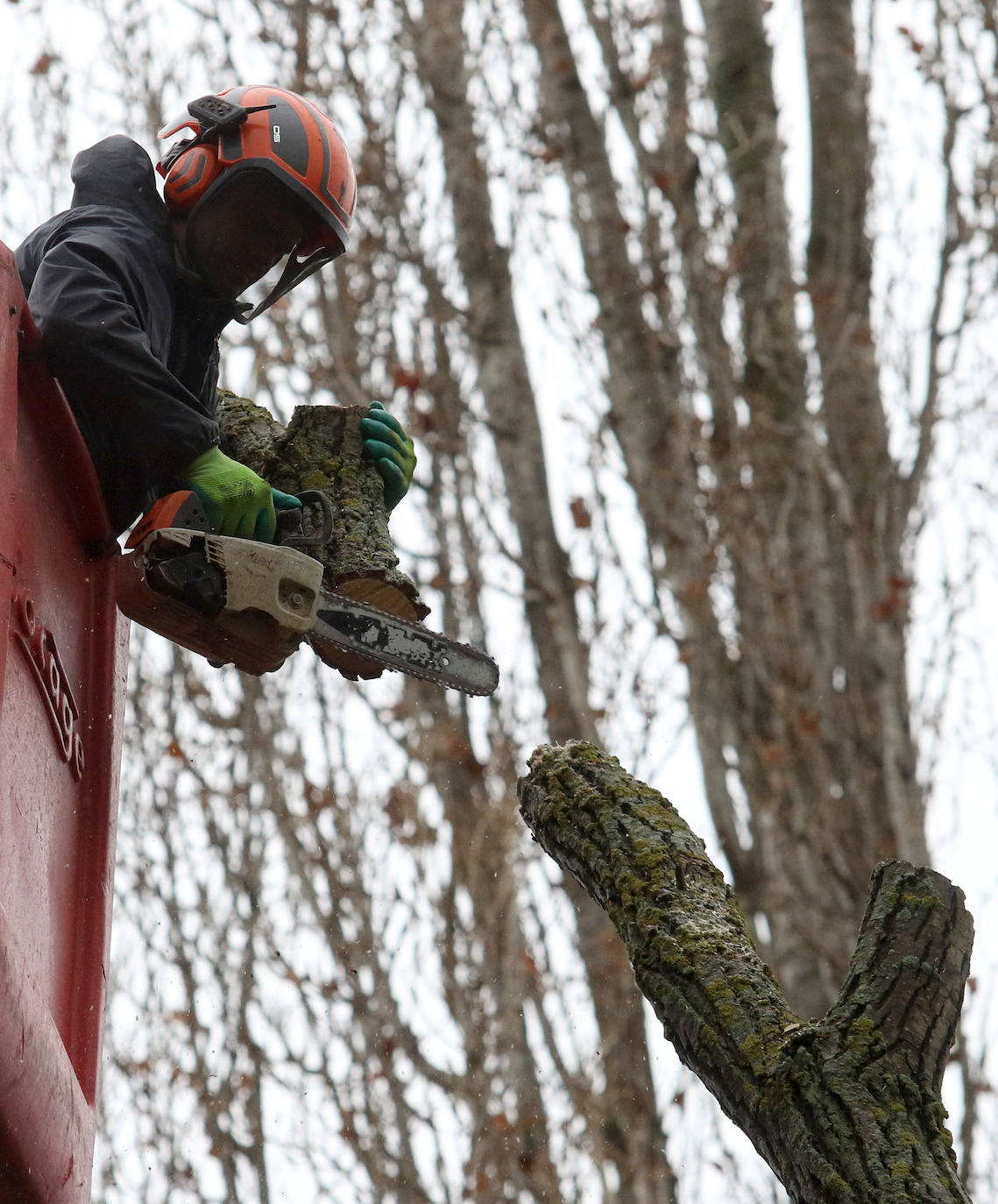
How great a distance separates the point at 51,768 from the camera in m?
2.49

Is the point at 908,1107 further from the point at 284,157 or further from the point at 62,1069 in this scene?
the point at 284,157

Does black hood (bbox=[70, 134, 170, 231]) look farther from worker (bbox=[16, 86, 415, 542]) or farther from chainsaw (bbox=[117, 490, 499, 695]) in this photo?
chainsaw (bbox=[117, 490, 499, 695])

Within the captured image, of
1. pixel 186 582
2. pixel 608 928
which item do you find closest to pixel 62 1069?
pixel 186 582

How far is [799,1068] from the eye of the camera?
2195 mm

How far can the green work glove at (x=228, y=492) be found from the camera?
2846 millimetres

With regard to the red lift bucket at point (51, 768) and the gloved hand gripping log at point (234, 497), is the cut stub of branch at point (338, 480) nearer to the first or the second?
the gloved hand gripping log at point (234, 497)

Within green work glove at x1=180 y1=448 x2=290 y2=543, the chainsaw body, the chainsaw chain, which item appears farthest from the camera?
the chainsaw chain

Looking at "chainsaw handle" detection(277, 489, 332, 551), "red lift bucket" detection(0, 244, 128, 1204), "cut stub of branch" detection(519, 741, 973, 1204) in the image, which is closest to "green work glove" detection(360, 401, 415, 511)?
"chainsaw handle" detection(277, 489, 332, 551)

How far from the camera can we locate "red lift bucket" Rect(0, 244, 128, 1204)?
214 centimetres

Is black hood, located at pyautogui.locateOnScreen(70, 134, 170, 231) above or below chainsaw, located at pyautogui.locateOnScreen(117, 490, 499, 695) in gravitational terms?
above

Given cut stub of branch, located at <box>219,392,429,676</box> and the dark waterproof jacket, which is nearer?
the dark waterproof jacket

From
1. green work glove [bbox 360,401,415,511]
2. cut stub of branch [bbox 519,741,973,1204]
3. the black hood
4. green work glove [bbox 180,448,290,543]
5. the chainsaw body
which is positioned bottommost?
cut stub of branch [bbox 519,741,973,1204]

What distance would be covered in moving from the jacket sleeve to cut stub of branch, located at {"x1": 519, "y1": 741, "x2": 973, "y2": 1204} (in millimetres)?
1010

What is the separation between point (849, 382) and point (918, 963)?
6.90 m
